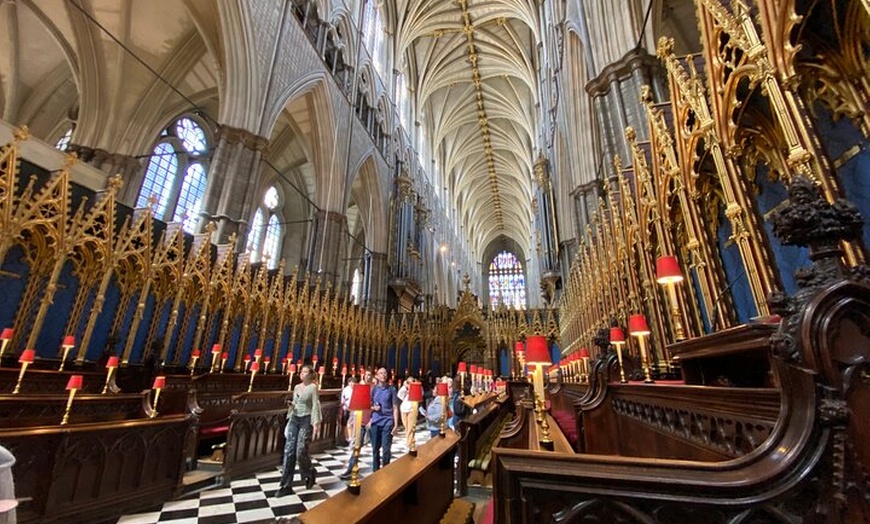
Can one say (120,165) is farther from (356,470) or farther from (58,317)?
(356,470)

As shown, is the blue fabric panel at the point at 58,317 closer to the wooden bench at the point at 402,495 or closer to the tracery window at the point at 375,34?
the wooden bench at the point at 402,495

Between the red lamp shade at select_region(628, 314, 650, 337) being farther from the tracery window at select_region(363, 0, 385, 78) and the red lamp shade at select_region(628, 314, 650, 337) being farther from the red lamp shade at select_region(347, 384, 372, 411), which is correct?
the tracery window at select_region(363, 0, 385, 78)

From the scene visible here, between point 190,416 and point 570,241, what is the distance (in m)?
13.1

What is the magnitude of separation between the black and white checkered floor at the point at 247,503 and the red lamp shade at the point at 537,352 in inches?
84.8

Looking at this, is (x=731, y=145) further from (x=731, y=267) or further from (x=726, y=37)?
(x=731, y=267)

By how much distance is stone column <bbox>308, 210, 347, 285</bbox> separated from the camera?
12578mm

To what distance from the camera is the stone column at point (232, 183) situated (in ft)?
27.6

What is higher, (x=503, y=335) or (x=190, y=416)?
(x=503, y=335)

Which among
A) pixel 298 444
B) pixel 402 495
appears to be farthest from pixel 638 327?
pixel 298 444

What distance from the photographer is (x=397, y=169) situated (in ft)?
63.1

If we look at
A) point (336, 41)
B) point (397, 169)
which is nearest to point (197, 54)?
point (336, 41)

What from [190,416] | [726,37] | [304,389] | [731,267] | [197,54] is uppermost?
[197,54]

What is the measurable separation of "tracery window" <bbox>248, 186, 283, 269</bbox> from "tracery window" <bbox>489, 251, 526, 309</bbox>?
2381cm

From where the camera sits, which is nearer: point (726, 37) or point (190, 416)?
point (726, 37)
